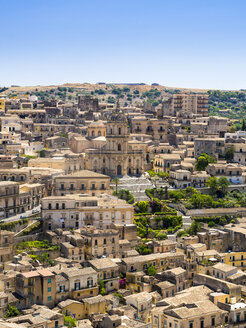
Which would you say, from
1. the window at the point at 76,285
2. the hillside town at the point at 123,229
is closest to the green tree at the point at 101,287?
the hillside town at the point at 123,229

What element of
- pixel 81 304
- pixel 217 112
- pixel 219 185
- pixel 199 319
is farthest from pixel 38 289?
pixel 217 112

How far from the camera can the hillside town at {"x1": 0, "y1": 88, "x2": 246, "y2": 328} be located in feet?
157

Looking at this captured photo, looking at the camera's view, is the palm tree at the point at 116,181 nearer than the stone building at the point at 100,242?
No

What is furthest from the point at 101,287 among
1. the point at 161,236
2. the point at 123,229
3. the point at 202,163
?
the point at 202,163

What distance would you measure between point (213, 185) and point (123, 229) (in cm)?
1863

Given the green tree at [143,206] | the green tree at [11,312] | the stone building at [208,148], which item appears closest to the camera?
the green tree at [11,312]

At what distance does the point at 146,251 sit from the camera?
2308 inches

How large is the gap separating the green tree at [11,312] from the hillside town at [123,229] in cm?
8

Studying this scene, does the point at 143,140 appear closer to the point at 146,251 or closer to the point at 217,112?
the point at 146,251

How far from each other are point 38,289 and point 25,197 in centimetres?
1665

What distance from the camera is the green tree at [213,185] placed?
242 ft

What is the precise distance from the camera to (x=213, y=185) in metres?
73.7

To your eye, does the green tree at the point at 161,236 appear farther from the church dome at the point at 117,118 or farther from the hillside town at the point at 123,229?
the church dome at the point at 117,118

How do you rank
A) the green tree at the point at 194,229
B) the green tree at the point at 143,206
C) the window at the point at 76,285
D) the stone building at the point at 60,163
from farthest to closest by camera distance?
the stone building at the point at 60,163, the green tree at the point at 143,206, the green tree at the point at 194,229, the window at the point at 76,285
